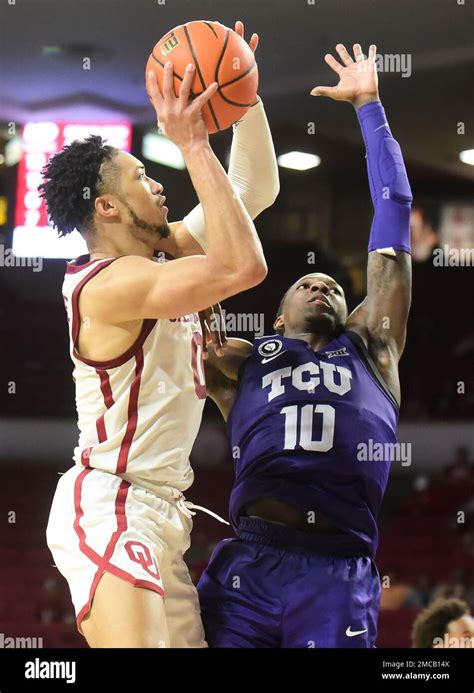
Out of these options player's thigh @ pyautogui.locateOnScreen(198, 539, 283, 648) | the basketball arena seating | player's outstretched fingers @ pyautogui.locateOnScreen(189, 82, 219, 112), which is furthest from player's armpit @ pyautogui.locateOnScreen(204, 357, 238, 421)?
the basketball arena seating

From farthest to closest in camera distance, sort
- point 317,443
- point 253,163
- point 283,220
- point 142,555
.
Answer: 1. point 283,220
2. point 253,163
3. point 317,443
4. point 142,555

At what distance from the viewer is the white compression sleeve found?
122 inches

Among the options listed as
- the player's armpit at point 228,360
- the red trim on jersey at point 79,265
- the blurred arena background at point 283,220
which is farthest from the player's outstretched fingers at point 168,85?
the blurred arena background at point 283,220

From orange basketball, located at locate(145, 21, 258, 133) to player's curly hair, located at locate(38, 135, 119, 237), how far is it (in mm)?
286

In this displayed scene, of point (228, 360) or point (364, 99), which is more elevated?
point (364, 99)

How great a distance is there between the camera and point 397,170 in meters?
3.23

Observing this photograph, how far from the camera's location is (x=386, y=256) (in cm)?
324

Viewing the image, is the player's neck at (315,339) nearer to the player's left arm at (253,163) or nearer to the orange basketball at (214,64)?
the player's left arm at (253,163)

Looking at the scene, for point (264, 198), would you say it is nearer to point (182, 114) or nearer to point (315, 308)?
point (315, 308)

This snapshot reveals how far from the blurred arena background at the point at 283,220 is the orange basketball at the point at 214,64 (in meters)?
3.70

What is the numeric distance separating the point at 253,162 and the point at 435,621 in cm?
218

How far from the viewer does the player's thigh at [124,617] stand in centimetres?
229

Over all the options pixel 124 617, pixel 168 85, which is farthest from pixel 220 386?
pixel 168 85

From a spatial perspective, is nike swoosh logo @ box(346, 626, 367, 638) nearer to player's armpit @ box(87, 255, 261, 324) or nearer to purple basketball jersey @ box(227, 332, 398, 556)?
purple basketball jersey @ box(227, 332, 398, 556)
